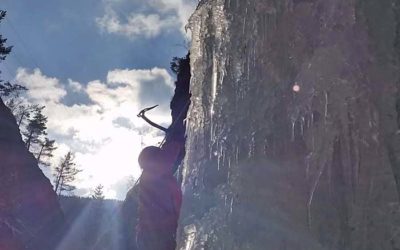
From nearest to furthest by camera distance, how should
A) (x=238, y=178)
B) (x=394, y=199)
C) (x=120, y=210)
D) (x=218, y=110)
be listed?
(x=394, y=199) → (x=238, y=178) → (x=218, y=110) → (x=120, y=210)

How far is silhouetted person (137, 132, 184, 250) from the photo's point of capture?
3.43 m

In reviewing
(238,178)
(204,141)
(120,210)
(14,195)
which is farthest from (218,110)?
(14,195)

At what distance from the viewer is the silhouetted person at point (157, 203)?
3428 millimetres

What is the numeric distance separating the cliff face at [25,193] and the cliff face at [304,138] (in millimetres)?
19770

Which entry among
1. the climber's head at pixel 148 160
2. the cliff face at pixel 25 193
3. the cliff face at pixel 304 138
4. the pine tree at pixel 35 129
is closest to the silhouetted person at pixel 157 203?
the climber's head at pixel 148 160

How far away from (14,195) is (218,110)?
73.6ft

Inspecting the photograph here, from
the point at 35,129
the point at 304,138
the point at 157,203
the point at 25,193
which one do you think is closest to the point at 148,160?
the point at 157,203

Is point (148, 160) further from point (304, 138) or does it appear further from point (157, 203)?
point (304, 138)

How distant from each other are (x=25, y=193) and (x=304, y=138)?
2472cm

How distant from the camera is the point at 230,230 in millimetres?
1019

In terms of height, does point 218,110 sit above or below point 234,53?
below

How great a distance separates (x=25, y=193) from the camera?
931 inches

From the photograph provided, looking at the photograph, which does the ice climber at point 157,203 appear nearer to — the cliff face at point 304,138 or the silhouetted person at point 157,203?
the silhouetted person at point 157,203

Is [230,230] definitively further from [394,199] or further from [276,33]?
[276,33]
